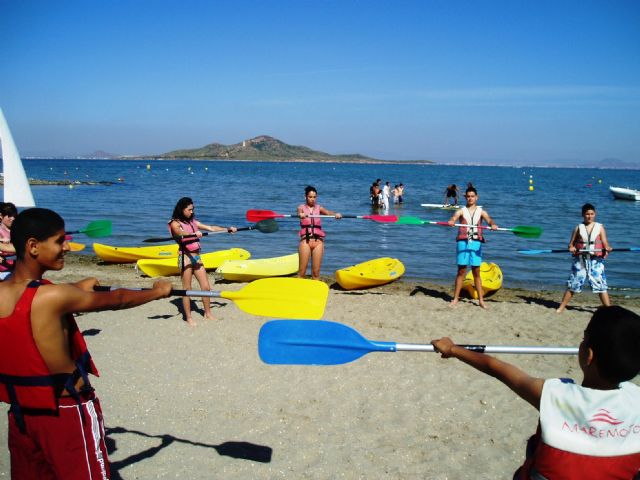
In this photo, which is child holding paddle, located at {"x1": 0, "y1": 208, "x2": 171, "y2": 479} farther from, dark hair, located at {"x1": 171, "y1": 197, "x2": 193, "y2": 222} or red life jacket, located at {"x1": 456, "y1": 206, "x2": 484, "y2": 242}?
red life jacket, located at {"x1": 456, "y1": 206, "x2": 484, "y2": 242}

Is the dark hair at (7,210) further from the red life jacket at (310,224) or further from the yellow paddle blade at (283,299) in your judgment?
the red life jacket at (310,224)

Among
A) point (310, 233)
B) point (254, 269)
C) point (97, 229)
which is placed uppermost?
point (97, 229)

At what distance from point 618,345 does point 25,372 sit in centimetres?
253

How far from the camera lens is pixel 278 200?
1325 inches

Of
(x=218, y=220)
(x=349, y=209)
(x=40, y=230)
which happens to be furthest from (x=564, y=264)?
(x=349, y=209)

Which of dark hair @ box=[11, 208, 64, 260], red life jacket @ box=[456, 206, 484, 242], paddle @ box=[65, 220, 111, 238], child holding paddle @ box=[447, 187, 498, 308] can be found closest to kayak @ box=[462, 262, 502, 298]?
child holding paddle @ box=[447, 187, 498, 308]

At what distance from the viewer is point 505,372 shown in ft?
7.00

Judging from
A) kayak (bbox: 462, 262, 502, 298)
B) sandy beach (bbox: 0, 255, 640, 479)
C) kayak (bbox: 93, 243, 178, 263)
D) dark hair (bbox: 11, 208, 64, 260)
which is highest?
dark hair (bbox: 11, 208, 64, 260)

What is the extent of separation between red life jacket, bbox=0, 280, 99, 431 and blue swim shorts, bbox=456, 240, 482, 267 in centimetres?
667

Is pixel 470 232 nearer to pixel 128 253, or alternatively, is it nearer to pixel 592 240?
pixel 592 240

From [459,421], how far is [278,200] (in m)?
29.7

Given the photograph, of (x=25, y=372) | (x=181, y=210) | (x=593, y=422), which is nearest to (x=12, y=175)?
(x=181, y=210)

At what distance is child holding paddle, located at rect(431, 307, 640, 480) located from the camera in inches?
71.5

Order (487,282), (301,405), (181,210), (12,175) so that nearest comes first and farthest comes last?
(301,405) < (181,210) < (12,175) < (487,282)
